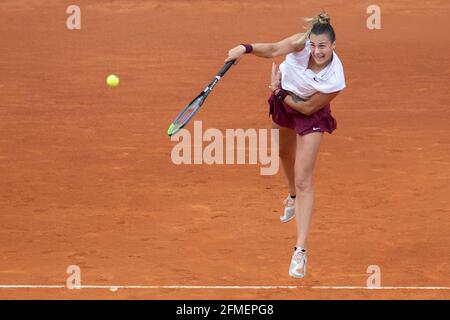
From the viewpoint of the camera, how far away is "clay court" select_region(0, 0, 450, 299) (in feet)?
31.9

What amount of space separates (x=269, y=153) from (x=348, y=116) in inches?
87.3

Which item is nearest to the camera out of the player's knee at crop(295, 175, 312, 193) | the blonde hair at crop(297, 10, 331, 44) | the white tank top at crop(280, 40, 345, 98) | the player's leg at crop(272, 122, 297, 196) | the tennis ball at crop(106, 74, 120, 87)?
the blonde hair at crop(297, 10, 331, 44)

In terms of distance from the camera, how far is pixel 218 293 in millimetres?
9148

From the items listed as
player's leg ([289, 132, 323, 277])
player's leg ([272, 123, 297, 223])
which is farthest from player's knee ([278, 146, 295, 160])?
player's leg ([289, 132, 323, 277])

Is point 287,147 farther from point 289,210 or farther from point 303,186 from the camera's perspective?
point 303,186

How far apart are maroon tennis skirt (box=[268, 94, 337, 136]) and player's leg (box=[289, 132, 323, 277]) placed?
6cm

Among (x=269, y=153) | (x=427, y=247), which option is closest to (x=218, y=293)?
(x=427, y=247)

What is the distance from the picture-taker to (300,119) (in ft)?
29.8

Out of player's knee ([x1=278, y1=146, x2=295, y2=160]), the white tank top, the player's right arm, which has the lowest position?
player's knee ([x1=278, y1=146, x2=295, y2=160])

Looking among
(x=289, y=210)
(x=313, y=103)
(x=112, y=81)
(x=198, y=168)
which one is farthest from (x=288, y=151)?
(x=112, y=81)

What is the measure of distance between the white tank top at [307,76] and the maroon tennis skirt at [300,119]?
0.57 ft

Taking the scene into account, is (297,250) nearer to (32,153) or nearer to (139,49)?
(32,153)

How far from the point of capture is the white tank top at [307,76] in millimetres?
8844

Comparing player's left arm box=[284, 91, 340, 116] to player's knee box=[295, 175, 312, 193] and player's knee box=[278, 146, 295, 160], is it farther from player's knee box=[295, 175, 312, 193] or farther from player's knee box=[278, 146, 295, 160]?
player's knee box=[278, 146, 295, 160]
